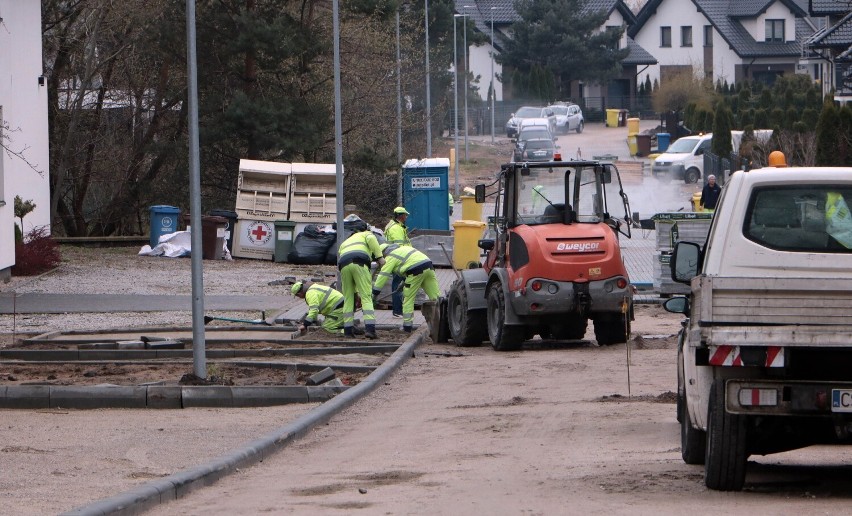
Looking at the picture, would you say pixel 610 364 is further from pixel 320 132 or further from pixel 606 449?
pixel 320 132

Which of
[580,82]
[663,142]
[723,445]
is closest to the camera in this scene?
[723,445]

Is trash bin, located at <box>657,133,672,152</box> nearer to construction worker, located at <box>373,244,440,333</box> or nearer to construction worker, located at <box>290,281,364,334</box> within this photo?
construction worker, located at <box>373,244,440,333</box>

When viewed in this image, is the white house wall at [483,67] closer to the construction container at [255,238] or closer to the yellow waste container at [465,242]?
the construction container at [255,238]

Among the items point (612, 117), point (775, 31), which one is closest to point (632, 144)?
point (612, 117)

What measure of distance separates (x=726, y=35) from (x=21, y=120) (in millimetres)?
73834

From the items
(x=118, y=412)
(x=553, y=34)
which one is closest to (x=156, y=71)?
(x=118, y=412)

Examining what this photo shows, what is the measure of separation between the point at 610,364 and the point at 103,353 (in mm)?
5870

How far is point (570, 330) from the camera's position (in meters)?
17.7

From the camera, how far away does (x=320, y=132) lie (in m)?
34.9

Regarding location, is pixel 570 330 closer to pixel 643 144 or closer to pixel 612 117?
pixel 643 144

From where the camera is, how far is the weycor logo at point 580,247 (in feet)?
53.5

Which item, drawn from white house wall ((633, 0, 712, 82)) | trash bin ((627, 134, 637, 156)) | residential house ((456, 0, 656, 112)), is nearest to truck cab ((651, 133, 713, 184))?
trash bin ((627, 134, 637, 156))

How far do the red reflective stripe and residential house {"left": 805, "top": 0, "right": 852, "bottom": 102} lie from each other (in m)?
43.8

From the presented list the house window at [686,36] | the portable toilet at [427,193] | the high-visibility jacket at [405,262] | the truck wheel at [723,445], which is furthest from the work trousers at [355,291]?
the house window at [686,36]
